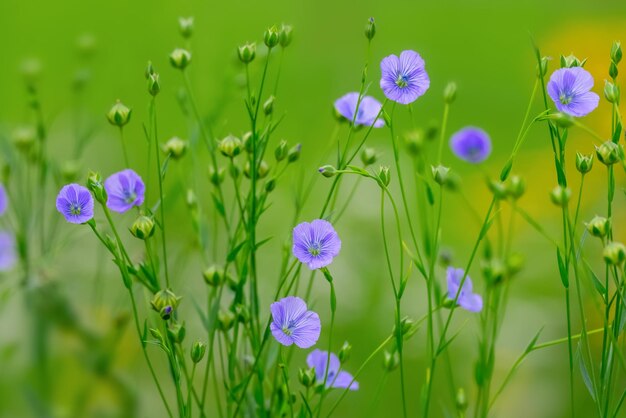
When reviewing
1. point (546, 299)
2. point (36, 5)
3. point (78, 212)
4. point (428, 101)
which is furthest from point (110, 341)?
point (36, 5)

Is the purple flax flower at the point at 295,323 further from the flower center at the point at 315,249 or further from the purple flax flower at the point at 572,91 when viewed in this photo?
the purple flax flower at the point at 572,91

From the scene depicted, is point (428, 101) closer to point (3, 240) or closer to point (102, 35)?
point (102, 35)

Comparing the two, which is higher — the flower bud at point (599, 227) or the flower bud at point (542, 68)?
the flower bud at point (542, 68)

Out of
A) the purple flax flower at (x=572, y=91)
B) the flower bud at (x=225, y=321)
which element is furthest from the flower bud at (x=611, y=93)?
the flower bud at (x=225, y=321)

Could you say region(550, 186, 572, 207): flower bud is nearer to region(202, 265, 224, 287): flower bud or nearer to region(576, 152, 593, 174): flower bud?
region(576, 152, 593, 174): flower bud

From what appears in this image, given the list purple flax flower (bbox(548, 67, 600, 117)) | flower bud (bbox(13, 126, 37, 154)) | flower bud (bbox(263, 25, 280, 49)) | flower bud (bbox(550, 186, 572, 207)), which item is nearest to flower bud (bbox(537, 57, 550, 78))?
purple flax flower (bbox(548, 67, 600, 117))

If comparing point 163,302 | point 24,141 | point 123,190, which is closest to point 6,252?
point 24,141

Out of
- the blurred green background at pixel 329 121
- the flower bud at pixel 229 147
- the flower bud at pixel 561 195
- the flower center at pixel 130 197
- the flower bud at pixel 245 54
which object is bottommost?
the flower bud at pixel 561 195
